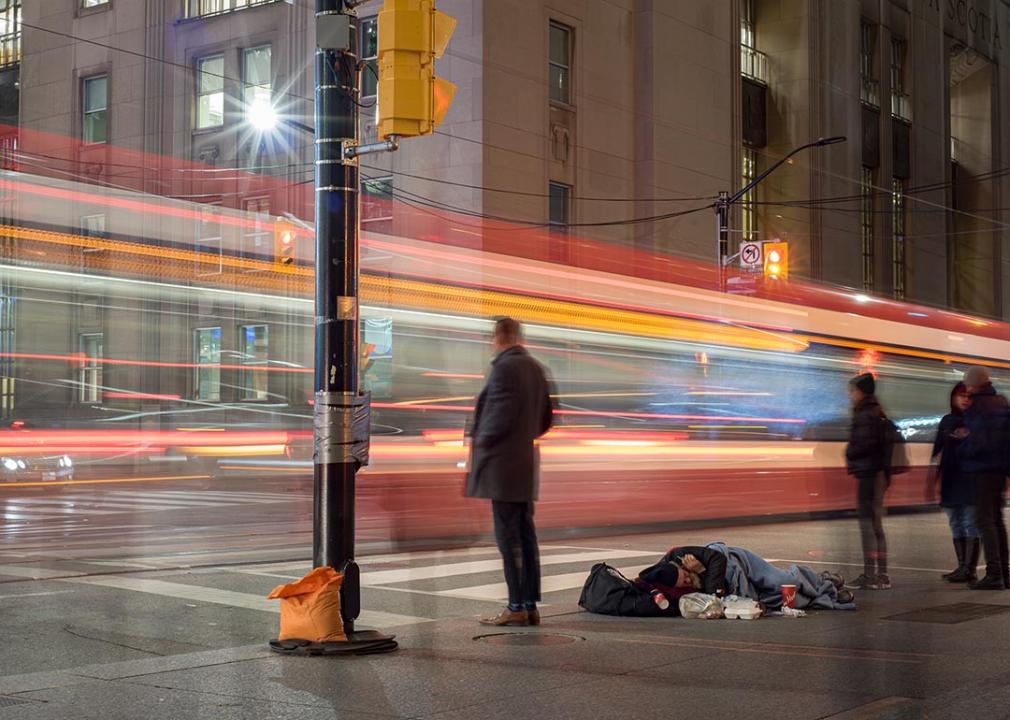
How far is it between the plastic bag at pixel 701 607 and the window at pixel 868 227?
35311 millimetres

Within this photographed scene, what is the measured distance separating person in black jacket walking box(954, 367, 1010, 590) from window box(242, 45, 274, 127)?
21.5m

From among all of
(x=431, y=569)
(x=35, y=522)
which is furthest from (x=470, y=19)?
(x=431, y=569)

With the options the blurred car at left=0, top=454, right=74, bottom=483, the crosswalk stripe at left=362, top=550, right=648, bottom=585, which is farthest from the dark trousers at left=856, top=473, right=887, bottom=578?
the blurred car at left=0, top=454, right=74, bottom=483

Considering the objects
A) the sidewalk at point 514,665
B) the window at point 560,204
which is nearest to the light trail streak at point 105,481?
the sidewalk at point 514,665

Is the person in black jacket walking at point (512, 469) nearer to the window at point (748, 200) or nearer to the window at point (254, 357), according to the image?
the window at point (254, 357)

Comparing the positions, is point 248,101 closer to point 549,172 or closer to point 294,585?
point 549,172

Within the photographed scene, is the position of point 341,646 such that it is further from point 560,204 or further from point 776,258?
point 560,204

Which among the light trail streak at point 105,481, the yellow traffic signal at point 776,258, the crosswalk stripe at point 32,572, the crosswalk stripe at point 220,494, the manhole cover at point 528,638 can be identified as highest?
the yellow traffic signal at point 776,258

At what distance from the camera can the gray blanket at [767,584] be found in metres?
9.79

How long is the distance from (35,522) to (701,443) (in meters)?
8.53

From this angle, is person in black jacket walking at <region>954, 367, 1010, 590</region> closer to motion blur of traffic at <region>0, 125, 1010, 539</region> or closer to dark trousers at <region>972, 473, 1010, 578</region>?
dark trousers at <region>972, 473, 1010, 578</region>

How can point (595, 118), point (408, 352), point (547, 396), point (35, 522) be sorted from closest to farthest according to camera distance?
1. point (547, 396)
2. point (408, 352)
3. point (35, 522)
4. point (595, 118)

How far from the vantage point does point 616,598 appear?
961cm

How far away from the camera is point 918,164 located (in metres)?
46.8
